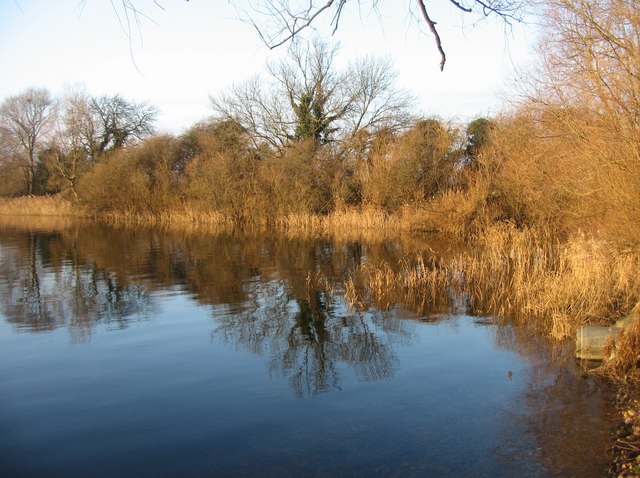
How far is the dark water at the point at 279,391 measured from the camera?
545 centimetres

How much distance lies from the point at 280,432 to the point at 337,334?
365 centimetres

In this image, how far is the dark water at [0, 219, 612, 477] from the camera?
5.45m

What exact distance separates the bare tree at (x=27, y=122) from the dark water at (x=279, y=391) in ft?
135

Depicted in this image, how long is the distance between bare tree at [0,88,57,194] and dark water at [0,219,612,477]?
4100 centimetres

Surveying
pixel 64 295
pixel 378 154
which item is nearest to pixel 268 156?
pixel 378 154

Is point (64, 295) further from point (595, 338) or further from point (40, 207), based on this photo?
point (40, 207)

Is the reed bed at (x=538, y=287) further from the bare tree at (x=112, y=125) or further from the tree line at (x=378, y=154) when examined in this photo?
the bare tree at (x=112, y=125)

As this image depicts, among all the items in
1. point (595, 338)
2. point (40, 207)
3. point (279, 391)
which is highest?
point (40, 207)

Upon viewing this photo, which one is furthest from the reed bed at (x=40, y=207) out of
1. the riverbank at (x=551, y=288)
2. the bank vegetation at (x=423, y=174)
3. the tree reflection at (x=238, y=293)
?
the riverbank at (x=551, y=288)

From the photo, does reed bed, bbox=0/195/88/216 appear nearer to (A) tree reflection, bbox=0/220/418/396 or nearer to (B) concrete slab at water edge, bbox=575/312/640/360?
(A) tree reflection, bbox=0/220/418/396

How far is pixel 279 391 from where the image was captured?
7.20 metres

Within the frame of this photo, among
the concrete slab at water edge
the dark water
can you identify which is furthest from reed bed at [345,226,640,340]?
the concrete slab at water edge

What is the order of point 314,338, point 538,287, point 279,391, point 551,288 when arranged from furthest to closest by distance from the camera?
point 538,287 → point 551,288 → point 314,338 → point 279,391

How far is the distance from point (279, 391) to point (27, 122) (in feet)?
165
